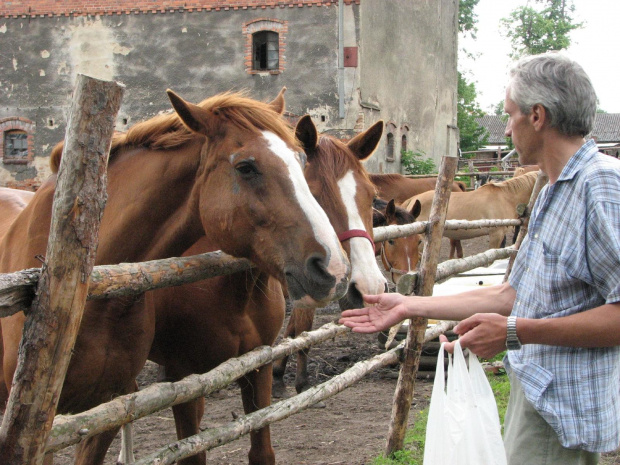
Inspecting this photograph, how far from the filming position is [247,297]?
2941 mm

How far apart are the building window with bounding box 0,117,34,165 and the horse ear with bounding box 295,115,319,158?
16.3 m

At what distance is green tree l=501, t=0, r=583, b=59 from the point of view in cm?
3859

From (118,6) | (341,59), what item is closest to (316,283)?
(341,59)

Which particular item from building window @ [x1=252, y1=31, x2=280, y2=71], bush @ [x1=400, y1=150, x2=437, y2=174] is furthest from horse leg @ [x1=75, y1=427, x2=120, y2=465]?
bush @ [x1=400, y1=150, x2=437, y2=174]

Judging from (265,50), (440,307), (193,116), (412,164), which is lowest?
(412,164)

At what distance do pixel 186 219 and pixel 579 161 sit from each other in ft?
4.74

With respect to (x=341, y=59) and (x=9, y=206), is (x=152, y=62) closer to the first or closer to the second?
(x=341, y=59)

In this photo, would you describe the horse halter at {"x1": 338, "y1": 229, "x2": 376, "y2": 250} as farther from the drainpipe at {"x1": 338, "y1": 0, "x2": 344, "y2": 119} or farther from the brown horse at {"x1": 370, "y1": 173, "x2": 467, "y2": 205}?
the drainpipe at {"x1": 338, "y1": 0, "x2": 344, "y2": 119}

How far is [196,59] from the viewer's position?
1708 cm

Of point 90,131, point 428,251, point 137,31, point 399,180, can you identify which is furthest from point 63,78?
point 90,131

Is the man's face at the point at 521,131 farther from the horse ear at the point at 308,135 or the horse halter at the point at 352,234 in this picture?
the horse ear at the point at 308,135

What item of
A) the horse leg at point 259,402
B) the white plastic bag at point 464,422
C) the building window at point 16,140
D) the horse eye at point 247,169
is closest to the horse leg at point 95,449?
the horse leg at point 259,402

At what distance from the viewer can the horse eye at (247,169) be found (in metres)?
2.30

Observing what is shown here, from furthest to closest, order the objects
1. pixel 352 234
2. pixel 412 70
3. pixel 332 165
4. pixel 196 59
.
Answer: pixel 412 70 → pixel 196 59 → pixel 332 165 → pixel 352 234
